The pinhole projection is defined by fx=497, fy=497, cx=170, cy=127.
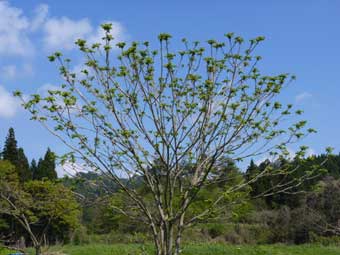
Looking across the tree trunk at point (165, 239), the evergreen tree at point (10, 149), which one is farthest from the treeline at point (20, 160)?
the tree trunk at point (165, 239)

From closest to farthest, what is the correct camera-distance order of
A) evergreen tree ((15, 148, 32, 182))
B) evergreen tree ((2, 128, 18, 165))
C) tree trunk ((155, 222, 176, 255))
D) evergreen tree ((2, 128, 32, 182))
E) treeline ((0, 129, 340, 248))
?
tree trunk ((155, 222, 176, 255)) → treeline ((0, 129, 340, 248)) → evergreen tree ((15, 148, 32, 182)) → evergreen tree ((2, 128, 32, 182)) → evergreen tree ((2, 128, 18, 165))

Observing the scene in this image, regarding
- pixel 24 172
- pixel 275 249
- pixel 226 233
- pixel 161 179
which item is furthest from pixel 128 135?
pixel 24 172

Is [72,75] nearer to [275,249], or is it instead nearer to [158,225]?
[158,225]

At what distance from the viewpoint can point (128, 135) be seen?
4.81 m

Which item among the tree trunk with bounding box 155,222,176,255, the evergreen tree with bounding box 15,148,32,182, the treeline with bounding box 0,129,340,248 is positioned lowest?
the tree trunk with bounding box 155,222,176,255

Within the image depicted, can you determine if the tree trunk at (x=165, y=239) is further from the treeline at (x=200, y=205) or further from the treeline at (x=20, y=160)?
the treeline at (x=20, y=160)

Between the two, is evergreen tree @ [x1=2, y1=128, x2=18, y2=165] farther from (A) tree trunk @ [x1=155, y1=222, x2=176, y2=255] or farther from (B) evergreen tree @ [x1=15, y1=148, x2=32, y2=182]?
(A) tree trunk @ [x1=155, y1=222, x2=176, y2=255]

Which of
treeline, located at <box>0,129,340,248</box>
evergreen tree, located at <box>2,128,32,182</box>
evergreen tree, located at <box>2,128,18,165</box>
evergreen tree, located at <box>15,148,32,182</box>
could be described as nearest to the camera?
treeline, located at <box>0,129,340,248</box>

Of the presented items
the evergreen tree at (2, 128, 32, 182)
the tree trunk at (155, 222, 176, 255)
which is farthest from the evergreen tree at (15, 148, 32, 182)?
the tree trunk at (155, 222, 176, 255)

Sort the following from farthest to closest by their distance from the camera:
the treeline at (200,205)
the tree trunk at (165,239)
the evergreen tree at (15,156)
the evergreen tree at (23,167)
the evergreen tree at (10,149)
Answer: the evergreen tree at (10,149) < the evergreen tree at (15,156) < the evergreen tree at (23,167) < the treeline at (200,205) < the tree trunk at (165,239)

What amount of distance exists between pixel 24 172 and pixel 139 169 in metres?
39.2

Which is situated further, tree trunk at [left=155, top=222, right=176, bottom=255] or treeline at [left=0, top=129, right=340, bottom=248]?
treeline at [left=0, top=129, right=340, bottom=248]

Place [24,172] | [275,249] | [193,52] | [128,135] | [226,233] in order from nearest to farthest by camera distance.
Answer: [128,135], [193,52], [275,249], [226,233], [24,172]

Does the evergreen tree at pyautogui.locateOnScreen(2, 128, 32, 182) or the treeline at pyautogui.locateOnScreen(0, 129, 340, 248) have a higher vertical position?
the evergreen tree at pyautogui.locateOnScreen(2, 128, 32, 182)
